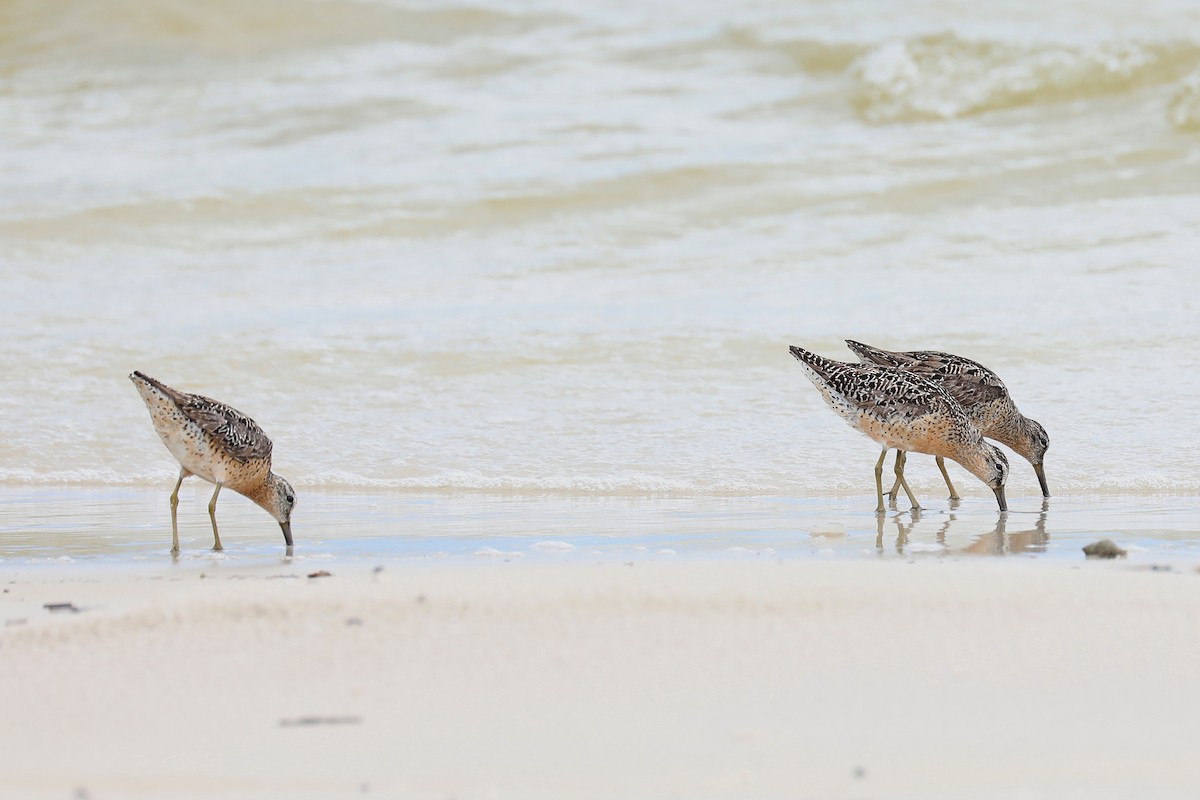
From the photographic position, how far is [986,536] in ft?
20.3

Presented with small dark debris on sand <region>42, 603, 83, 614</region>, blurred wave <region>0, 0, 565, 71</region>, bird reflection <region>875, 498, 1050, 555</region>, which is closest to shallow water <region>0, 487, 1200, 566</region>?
bird reflection <region>875, 498, 1050, 555</region>

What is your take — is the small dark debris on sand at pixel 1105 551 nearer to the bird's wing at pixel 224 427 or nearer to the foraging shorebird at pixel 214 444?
the foraging shorebird at pixel 214 444

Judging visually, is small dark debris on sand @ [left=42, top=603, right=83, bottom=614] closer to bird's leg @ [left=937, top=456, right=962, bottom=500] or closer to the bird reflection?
the bird reflection

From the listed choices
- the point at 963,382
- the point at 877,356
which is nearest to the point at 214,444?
the point at 877,356

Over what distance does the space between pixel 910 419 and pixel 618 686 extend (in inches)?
160

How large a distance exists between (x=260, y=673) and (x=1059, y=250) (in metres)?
10.1

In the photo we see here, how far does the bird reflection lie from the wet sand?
96 centimetres

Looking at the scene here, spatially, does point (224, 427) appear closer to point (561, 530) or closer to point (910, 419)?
point (561, 530)

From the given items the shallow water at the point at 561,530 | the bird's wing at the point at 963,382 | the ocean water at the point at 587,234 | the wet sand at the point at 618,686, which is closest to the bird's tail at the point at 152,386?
the shallow water at the point at 561,530

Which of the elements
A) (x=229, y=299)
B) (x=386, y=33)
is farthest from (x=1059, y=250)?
(x=386, y=33)

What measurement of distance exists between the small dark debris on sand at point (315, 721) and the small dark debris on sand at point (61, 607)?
1322 millimetres

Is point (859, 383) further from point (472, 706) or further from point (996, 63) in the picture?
point (996, 63)

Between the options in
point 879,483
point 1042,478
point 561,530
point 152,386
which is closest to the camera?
point 561,530

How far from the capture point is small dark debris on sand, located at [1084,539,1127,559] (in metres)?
5.28
